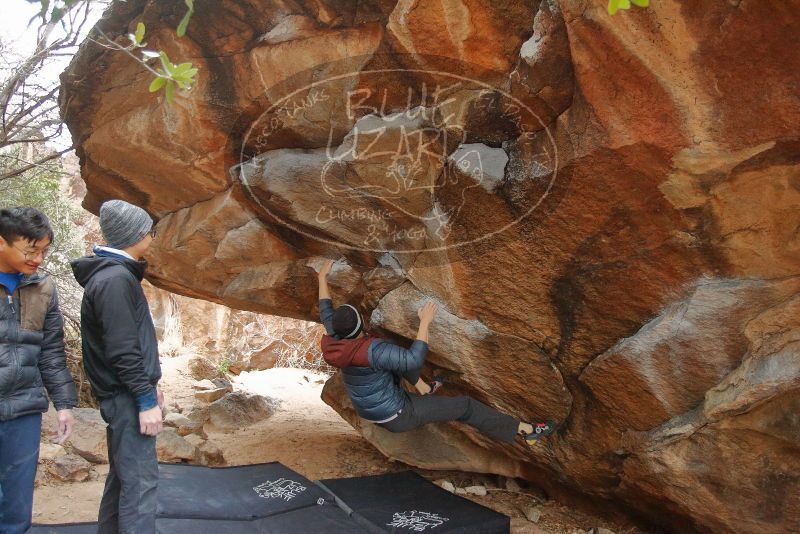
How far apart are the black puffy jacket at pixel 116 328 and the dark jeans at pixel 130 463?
0.26 ft

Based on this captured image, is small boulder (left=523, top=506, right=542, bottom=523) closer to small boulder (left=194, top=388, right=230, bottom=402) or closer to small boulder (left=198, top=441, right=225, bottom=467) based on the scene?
small boulder (left=198, top=441, right=225, bottom=467)

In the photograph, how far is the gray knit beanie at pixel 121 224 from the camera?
2.38 metres

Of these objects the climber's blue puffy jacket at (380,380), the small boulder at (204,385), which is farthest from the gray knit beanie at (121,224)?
the small boulder at (204,385)

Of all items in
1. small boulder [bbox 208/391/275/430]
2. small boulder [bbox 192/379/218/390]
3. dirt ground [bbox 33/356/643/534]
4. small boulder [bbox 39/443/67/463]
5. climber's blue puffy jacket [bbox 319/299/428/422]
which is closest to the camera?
climber's blue puffy jacket [bbox 319/299/428/422]

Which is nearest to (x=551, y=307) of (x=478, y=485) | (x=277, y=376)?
(x=478, y=485)

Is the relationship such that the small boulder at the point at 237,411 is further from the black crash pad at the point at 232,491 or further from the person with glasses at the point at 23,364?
the person with glasses at the point at 23,364

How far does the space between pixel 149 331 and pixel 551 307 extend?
207cm

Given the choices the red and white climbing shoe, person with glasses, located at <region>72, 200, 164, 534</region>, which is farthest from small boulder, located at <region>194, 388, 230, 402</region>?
person with glasses, located at <region>72, 200, 164, 534</region>

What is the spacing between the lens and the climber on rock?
3.59 m

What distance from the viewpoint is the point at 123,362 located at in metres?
2.25

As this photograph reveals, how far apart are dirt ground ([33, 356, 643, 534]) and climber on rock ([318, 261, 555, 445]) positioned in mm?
722

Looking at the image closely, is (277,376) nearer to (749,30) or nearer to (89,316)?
(89,316)

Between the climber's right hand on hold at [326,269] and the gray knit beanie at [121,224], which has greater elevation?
the gray knit beanie at [121,224]

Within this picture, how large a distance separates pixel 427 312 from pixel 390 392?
576mm
